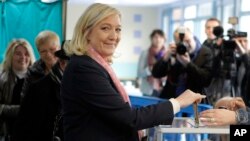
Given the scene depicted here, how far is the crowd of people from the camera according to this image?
153cm

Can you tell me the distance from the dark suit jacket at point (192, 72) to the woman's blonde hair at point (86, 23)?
210cm

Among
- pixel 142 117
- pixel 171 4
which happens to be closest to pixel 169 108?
pixel 142 117

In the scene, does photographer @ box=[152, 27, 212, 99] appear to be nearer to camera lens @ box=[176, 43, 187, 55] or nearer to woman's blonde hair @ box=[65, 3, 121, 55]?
camera lens @ box=[176, 43, 187, 55]

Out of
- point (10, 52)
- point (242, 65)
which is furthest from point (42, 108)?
point (242, 65)

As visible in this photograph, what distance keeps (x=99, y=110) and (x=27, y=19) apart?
107 inches

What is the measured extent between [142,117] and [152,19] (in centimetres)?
965

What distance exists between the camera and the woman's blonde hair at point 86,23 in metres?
1.58

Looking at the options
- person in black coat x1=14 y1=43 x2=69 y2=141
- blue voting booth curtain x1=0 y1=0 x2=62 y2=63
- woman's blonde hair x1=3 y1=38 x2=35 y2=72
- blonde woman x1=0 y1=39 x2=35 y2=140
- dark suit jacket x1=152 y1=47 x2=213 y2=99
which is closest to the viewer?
person in black coat x1=14 y1=43 x2=69 y2=141

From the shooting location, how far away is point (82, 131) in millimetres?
1556

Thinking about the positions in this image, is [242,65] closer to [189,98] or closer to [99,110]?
[189,98]

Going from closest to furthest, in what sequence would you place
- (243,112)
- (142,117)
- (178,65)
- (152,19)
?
1. (142,117)
2. (243,112)
3. (178,65)
4. (152,19)

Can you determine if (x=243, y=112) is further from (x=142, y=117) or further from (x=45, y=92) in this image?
(x=45, y=92)

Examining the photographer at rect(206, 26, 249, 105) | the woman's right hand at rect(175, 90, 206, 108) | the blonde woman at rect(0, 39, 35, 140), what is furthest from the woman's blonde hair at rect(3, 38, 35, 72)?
the woman's right hand at rect(175, 90, 206, 108)

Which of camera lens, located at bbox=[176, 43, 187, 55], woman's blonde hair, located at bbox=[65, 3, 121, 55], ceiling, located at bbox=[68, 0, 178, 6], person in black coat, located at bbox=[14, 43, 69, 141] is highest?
ceiling, located at bbox=[68, 0, 178, 6]
